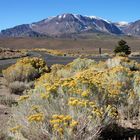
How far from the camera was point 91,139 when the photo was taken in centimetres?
721

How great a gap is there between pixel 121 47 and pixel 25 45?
12133 cm

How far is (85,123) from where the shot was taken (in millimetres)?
7234

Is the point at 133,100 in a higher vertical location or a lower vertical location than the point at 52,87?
lower

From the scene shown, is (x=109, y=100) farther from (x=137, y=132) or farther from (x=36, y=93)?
(x=36, y=93)

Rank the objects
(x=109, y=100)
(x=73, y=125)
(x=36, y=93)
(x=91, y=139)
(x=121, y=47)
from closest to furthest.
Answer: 1. (x=73, y=125)
2. (x=91, y=139)
3. (x=36, y=93)
4. (x=109, y=100)
5. (x=121, y=47)

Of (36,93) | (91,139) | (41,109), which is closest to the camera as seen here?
(91,139)

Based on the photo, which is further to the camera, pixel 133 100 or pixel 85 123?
pixel 133 100

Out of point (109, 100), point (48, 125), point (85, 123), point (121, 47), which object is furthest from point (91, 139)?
point (121, 47)

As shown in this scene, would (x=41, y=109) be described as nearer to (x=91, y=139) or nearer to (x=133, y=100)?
(x=91, y=139)

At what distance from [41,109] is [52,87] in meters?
0.47

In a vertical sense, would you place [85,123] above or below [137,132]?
above

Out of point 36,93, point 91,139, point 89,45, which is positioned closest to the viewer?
point 91,139

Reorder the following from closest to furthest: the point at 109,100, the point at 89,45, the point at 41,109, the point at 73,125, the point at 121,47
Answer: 1. the point at 73,125
2. the point at 41,109
3. the point at 109,100
4. the point at 121,47
5. the point at 89,45

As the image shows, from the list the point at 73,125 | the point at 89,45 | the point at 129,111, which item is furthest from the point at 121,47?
the point at 89,45
